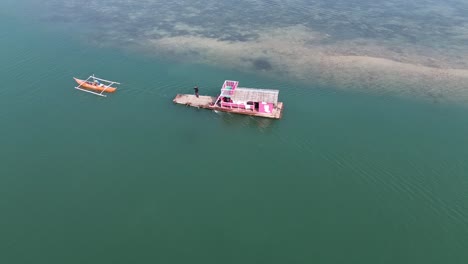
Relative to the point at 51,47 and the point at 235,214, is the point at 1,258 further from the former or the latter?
the point at 51,47

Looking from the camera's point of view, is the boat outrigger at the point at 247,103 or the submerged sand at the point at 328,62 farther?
the submerged sand at the point at 328,62

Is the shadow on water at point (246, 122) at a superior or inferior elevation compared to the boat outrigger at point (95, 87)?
inferior

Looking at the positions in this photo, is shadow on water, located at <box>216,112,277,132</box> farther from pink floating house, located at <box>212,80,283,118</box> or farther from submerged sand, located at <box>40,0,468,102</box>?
submerged sand, located at <box>40,0,468,102</box>

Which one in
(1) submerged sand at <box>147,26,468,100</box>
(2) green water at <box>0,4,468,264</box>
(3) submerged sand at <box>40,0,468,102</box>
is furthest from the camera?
(3) submerged sand at <box>40,0,468,102</box>

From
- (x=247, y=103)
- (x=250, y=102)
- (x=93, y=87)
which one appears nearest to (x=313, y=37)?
(x=250, y=102)

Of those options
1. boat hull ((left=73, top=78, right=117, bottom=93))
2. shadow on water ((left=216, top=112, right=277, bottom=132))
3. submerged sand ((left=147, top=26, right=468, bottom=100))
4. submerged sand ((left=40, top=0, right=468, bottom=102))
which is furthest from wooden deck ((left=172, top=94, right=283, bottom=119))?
submerged sand ((left=147, top=26, right=468, bottom=100))

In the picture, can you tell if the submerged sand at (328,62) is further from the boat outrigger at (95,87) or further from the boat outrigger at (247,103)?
the boat outrigger at (95,87)

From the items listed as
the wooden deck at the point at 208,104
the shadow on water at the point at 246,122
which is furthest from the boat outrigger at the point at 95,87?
the shadow on water at the point at 246,122
